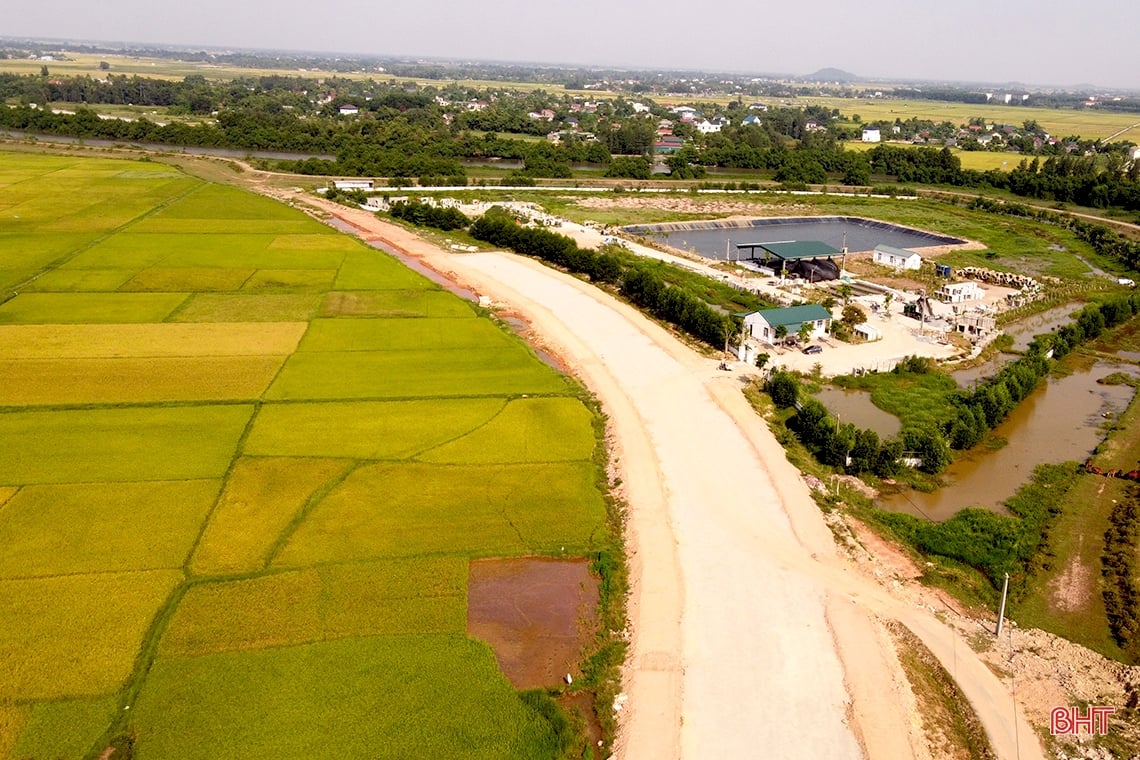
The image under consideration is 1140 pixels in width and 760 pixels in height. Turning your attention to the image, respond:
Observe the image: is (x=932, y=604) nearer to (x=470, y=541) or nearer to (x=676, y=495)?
(x=676, y=495)

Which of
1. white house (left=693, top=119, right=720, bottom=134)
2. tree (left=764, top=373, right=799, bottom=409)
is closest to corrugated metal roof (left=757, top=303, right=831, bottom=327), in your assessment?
tree (left=764, top=373, right=799, bottom=409)

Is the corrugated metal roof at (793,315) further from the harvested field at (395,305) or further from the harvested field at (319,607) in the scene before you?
the harvested field at (319,607)

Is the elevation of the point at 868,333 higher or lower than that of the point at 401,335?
higher

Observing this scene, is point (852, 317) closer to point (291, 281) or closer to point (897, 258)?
point (897, 258)

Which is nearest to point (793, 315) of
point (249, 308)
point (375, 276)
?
point (375, 276)

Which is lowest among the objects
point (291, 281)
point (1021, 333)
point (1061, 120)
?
point (291, 281)

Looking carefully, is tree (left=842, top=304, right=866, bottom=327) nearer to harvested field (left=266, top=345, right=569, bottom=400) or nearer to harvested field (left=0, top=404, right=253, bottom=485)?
harvested field (left=266, top=345, right=569, bottom=400)

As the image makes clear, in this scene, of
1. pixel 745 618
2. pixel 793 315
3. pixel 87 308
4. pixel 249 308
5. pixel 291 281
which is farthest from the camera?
pixel 291 281
